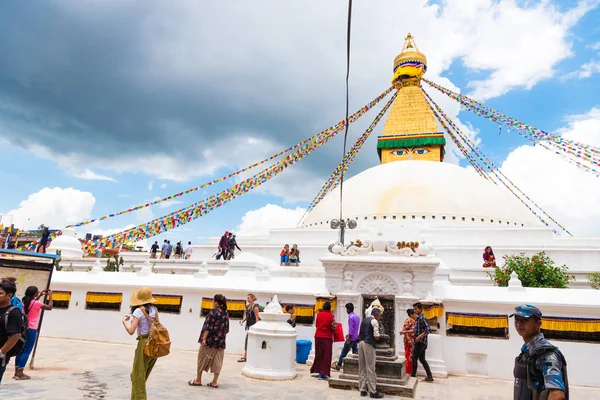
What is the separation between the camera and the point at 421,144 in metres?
25.1

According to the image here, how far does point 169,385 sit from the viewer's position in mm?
5242

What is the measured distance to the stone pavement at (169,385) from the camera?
4664 mm

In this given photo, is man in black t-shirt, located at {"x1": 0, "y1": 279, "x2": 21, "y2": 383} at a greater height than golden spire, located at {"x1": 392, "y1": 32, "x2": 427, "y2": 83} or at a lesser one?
lesser

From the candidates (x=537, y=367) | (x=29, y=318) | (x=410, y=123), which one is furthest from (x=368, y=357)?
(x=410, y=123)

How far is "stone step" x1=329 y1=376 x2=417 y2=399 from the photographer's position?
5363 millimetres

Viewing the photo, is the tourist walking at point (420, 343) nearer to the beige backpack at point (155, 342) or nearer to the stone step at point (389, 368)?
the stone step at point (389, 368)

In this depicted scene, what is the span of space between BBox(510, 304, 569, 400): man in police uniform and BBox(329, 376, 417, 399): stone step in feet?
11.0

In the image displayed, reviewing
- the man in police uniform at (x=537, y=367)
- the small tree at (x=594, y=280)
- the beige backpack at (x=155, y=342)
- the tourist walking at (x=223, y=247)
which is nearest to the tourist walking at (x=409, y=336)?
the beige backpack at (x=155, y=342)

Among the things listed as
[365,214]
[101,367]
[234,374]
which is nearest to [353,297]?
[234,374]

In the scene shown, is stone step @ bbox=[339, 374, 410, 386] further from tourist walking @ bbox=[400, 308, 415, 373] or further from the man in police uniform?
the man in police uniform

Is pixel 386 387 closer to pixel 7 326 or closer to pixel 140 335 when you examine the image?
pixel 140 335

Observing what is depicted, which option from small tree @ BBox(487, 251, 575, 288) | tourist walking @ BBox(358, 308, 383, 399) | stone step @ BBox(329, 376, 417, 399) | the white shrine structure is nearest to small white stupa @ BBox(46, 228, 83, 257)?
the white shrine structure

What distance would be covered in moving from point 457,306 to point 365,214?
10.7 m

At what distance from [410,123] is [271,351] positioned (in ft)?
72.1
